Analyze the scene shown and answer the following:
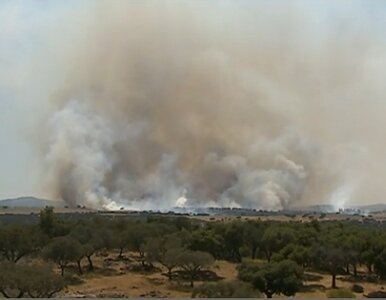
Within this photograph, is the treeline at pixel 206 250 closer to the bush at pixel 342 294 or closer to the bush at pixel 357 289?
the bush at pixel 357 289

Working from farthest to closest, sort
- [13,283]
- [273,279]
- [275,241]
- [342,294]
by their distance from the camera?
[275,241], [273,279], [342,294], [13,283]

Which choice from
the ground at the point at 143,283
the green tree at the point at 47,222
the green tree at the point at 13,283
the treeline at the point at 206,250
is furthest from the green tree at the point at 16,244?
the green tree at the point at 13,283

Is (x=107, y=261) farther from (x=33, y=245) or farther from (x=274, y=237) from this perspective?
(x=274, y=237)

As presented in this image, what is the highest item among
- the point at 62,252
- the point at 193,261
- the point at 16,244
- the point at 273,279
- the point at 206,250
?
the point at 206,250

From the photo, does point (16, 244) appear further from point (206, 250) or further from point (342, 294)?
point (342, 294)

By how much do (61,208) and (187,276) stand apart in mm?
98297

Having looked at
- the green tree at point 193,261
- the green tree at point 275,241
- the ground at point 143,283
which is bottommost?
the ground at point 143,283

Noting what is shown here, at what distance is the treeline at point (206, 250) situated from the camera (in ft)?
123

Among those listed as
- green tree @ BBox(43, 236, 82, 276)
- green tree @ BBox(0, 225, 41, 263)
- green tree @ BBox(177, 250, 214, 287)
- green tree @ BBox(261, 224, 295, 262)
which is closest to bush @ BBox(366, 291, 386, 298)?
green tree @ BBox(177, 250, 214, 287)

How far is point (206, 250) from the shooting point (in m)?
54.1

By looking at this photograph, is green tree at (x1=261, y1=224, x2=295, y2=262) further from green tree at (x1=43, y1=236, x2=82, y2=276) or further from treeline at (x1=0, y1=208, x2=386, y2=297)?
green tree at (x1=43, y1=236, x2=82, y2=276)

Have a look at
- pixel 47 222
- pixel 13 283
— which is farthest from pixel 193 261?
pixel 47 222

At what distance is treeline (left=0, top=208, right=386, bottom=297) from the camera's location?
1481 inches

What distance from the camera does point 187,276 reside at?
44906 millimetres
